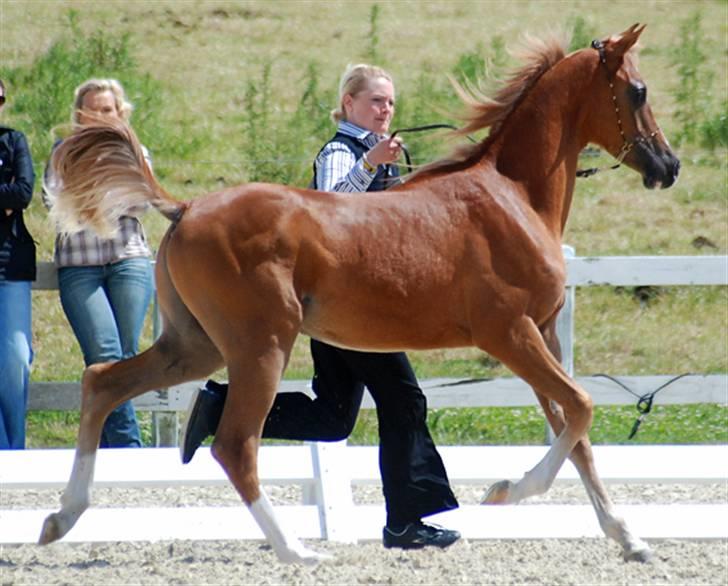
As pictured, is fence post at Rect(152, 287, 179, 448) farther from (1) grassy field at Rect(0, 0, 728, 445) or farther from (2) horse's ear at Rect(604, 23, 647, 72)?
(2) horse's ear at Rect(604, 23, 647, 72)

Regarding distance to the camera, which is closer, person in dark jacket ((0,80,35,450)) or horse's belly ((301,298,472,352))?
horse's belly ((301,298,472,352))

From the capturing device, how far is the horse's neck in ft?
17.5

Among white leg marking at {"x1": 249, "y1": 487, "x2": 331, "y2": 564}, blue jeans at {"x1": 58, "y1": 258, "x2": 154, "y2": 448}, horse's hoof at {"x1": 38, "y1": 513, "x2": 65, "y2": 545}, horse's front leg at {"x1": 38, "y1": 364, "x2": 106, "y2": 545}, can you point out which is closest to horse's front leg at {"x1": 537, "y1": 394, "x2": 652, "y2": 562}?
white leg marking at {"x1": 249, "y1": 487, "x2": 331, "y2": 564}

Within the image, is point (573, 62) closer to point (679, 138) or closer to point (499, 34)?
point (679, 138)

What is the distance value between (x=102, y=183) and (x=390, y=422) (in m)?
1.44

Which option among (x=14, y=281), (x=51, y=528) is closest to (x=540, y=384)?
(x=51, y=528)

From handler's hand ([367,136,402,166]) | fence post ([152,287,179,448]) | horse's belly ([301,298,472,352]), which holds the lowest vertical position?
fence post ([152,287,179,448])

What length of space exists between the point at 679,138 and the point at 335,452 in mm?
9906

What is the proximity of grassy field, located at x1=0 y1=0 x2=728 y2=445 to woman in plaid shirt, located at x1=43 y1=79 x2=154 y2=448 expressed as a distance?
6.97 ft

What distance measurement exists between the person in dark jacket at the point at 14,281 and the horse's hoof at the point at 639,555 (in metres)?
3.51

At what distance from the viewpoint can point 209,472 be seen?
20.1 ft

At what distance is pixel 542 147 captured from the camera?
5363 millimetres

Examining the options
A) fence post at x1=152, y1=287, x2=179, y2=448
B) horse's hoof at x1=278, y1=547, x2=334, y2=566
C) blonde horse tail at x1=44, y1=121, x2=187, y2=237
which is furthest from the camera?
fence post at x1=152, y1=287, x2=179, y2=448

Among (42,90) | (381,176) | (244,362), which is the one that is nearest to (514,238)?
(381,176)
